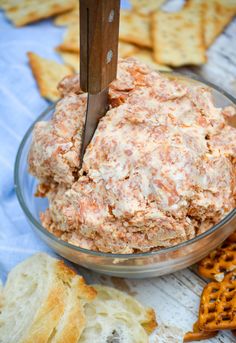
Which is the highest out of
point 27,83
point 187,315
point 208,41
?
point 208,41

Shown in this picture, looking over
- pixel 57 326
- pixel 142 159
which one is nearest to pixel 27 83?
pixel 142 159

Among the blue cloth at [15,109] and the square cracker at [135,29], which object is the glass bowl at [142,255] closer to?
the blue cloth at [15,109]

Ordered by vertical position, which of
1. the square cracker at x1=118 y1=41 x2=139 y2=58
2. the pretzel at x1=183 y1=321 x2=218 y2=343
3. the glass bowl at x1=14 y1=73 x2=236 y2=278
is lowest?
the pretzel at x1=183 y1=321 x2=218 y2=343

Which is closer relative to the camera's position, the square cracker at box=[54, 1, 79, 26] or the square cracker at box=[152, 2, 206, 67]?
the square cracker at box=[152, 2, 206, 67]

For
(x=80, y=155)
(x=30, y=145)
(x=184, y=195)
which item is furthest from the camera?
(x=30, y=145)

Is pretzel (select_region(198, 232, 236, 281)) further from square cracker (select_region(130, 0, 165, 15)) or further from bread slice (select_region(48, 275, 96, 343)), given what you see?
square cracker (select_region(130, 0, 165, 15))

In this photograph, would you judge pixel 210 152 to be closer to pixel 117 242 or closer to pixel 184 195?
pixel 184 195

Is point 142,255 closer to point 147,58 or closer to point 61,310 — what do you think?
point 61,310

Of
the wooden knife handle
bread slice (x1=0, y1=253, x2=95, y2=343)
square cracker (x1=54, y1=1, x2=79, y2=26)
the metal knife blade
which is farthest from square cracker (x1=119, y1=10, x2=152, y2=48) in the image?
bread slice (x1=0, y1=253, x2=95, y2=343)
